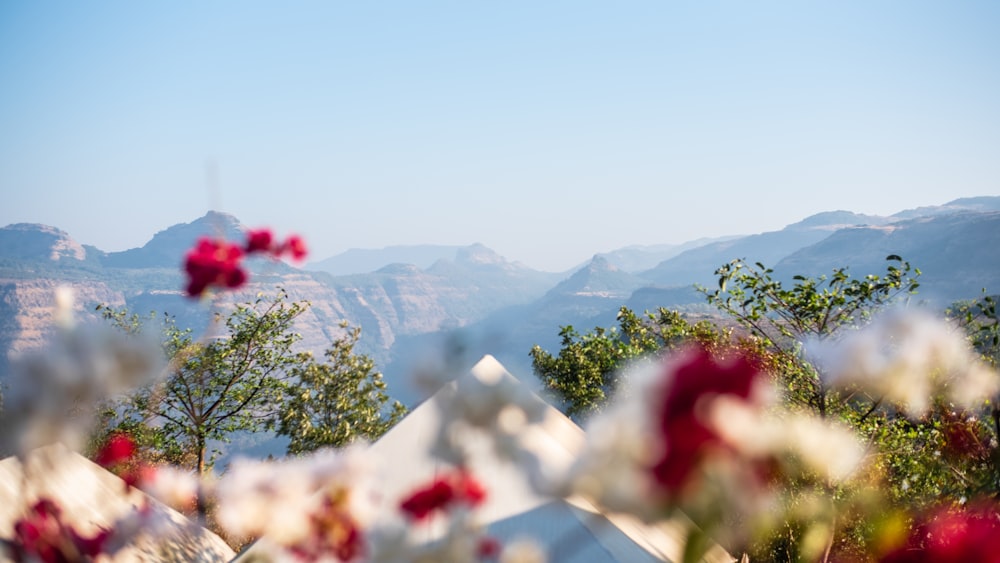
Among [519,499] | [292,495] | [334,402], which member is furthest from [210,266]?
[334,402]

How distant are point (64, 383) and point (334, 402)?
18.0m

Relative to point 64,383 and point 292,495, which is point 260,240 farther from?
point 292,495

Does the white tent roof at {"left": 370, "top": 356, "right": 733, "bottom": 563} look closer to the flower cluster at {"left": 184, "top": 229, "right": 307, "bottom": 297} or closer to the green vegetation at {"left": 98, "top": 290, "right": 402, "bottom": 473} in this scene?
the flower cluster at {"left": 184, "top": 229, "right": 307, "bottom": 297}

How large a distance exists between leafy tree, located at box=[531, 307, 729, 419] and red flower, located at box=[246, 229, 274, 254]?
1803 cm

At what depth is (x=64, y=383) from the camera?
1.43 meters

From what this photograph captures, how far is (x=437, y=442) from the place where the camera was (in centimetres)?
109

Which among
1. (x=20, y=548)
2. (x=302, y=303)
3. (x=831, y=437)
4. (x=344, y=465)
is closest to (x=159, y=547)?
(x=20, y=548)

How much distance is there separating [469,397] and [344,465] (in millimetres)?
729

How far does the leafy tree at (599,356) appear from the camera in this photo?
20.0m

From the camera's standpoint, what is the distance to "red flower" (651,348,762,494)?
61 centimetres

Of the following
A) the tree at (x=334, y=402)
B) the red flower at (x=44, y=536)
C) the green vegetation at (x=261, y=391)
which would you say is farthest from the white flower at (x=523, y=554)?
the tree at (x=334, y=402)

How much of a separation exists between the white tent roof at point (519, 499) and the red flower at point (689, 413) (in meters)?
0.06

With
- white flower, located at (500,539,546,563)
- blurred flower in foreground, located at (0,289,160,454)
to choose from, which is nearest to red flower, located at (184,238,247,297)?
blurred flower in foreground, located at (0,289,160,454)

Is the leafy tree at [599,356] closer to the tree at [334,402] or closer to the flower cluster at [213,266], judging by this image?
the tree at [334,402]
